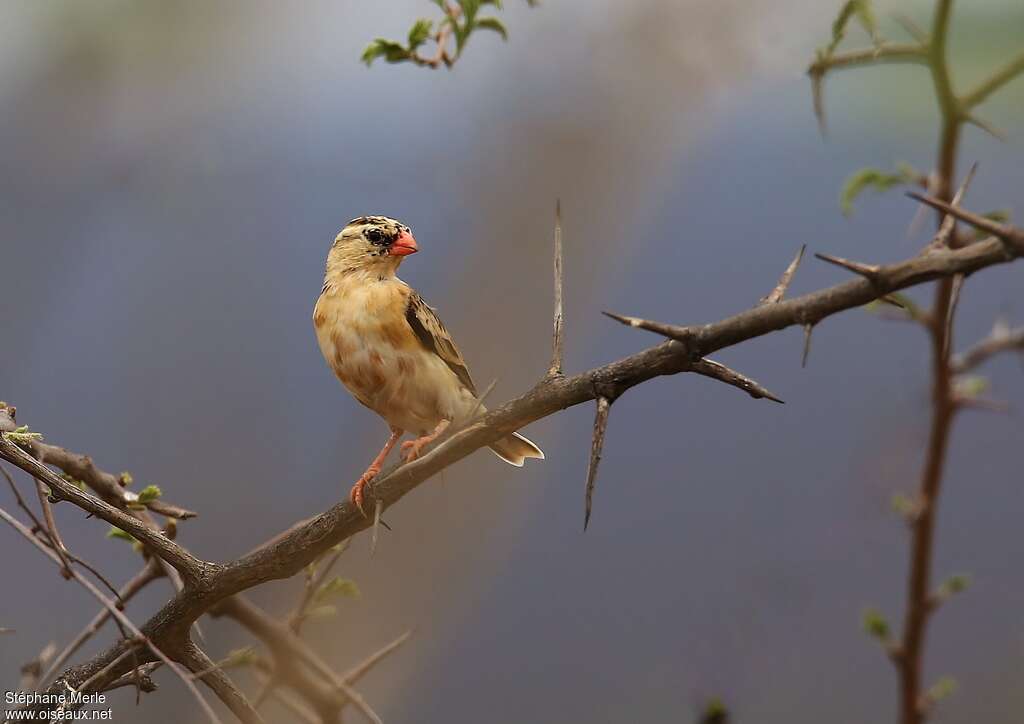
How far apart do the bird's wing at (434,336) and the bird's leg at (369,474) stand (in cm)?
35

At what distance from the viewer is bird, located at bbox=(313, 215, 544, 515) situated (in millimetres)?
3693

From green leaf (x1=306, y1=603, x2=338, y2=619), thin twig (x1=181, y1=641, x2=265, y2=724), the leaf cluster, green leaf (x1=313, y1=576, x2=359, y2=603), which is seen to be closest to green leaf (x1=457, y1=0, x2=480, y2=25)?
the leaf cluster

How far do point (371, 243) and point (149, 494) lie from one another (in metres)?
1.43

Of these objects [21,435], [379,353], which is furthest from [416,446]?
[21,435]

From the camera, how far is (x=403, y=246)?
3.68 m

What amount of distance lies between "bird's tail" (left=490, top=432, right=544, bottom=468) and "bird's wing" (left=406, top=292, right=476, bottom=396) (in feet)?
0.81

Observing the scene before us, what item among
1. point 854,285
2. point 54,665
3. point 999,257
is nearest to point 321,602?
point 54,665

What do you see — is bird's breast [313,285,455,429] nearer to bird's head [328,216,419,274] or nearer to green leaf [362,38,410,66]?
bird's head [328,216,419,274]

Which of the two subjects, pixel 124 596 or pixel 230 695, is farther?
pixel 124 596

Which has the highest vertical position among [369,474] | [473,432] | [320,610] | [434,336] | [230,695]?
[434,336]

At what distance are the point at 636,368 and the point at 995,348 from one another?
5.83ft

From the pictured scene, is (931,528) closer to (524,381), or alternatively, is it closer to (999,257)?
(999,257)

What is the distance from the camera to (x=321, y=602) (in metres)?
3.01

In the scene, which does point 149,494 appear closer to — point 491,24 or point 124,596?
point 124,596
